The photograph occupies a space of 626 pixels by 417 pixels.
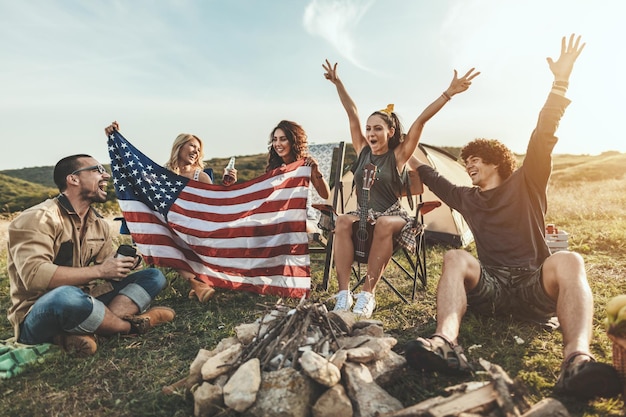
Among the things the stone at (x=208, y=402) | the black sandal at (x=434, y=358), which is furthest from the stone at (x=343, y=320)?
the stone at (x=208, y=402)

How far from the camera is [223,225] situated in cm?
414

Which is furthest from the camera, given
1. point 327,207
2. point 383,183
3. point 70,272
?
point 327,207

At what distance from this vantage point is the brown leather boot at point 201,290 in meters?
4.18

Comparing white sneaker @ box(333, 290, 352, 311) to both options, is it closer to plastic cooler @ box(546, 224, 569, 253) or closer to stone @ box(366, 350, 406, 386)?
stone @ box(366, 350, 406, 386)

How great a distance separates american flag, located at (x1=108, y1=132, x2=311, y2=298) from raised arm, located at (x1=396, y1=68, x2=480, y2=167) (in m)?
0.90

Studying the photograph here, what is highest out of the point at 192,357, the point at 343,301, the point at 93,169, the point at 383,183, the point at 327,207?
the point at 93,169

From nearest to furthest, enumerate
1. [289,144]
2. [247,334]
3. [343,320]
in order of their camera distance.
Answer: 1. [247,334]
2. [343,320]
3. [289,144]

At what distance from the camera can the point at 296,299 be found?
4.20 meters

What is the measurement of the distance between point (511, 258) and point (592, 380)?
1073 millimetres

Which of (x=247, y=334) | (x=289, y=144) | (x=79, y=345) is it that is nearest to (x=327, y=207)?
(x=289, y=144)

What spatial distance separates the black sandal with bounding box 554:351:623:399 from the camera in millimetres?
2107

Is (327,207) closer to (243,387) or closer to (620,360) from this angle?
(243,387)

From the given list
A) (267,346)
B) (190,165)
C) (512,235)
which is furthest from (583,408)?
(190,165)

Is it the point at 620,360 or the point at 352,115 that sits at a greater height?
the point at 352,115
